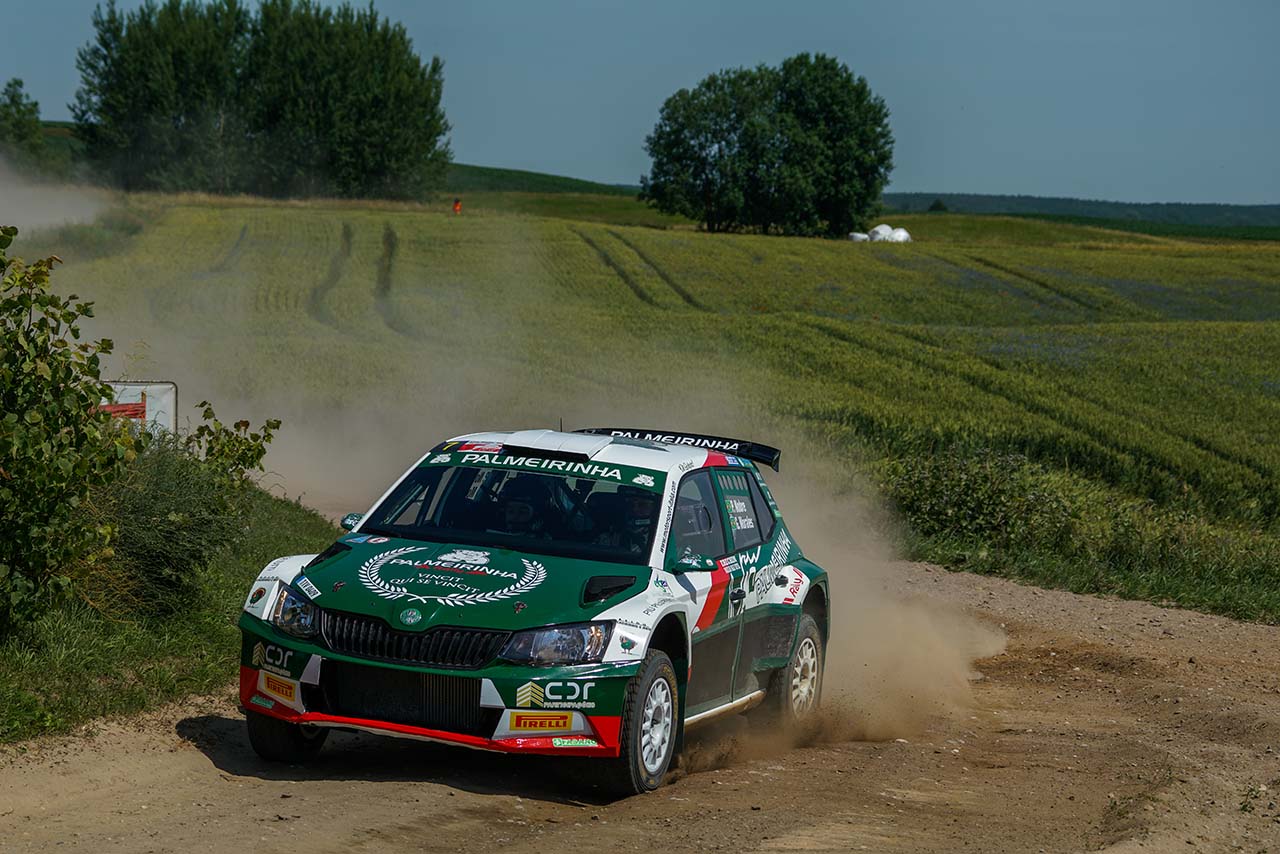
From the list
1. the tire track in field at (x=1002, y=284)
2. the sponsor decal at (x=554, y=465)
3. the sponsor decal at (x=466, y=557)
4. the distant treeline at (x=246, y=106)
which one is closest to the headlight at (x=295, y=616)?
the sponsor decal at (x=466, y=557)

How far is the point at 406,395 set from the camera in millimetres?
27094

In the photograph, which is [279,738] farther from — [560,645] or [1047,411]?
[1047,411]

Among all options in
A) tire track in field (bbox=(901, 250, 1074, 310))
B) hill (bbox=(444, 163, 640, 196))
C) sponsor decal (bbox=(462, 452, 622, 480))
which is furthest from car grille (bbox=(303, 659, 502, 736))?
hill (bbox=(444, 163, 640, 196))

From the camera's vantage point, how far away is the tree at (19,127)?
95988mm

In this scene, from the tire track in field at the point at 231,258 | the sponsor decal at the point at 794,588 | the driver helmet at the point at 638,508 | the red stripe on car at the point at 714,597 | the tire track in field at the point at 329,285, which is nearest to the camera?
the red stripe on car at the point at 714,597

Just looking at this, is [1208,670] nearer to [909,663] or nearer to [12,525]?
[909,663]

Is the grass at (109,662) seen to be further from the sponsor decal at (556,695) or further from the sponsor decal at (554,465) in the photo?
the sponsor decal at (556,695)

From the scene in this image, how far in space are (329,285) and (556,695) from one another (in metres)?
38.8

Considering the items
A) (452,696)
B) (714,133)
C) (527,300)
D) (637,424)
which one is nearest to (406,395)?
(637,424)

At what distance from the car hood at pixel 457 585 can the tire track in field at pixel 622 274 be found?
123ft

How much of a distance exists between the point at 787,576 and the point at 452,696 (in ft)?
9.25

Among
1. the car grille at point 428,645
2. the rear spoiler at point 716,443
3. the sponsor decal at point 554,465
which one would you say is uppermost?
the sponsor decal at point 554,465

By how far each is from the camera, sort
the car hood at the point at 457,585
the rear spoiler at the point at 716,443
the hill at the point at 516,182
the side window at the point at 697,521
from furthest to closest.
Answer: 1. the hill at the point at 516,182
2. the rear spoiler at the point at 716,443
3. the side window at the point at 697,521
4. the car hood at the point at 457,585

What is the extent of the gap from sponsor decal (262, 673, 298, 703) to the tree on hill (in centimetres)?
9098
